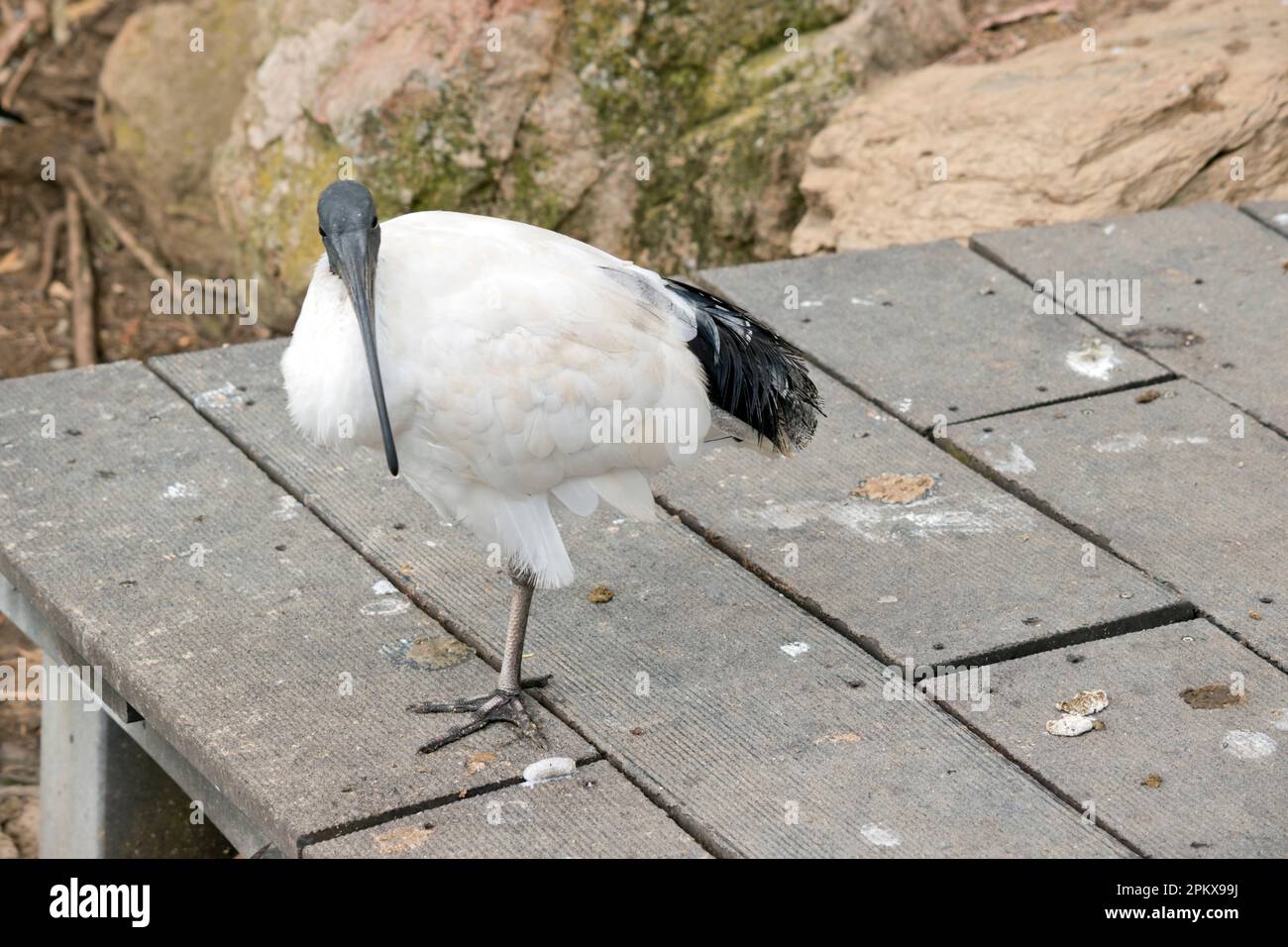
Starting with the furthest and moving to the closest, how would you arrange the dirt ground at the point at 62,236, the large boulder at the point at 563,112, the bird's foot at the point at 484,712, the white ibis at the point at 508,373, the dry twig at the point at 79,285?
the dirt ground at the point at 62,236
the dry twig at the point at 79,285
the large boulder at the point at 563,112
the bird's foot at the point at 484,712
the white ibis at the point at 508,373

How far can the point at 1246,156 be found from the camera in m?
7.51

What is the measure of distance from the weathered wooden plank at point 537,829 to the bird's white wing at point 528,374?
566 mm

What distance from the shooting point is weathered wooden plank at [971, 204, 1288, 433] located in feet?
19.9

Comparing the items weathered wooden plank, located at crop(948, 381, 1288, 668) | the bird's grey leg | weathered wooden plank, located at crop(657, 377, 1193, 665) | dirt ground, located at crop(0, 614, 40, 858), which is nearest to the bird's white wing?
the bird's grey leg

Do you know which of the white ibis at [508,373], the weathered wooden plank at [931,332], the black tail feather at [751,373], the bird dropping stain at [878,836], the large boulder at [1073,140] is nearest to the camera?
the bird dropping stain at [878,836]

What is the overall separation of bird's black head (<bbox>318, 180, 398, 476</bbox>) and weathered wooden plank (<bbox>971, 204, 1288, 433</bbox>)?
10.7ft

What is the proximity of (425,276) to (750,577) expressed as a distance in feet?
4.69

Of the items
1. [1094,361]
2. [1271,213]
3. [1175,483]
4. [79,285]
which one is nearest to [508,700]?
[1175,483]

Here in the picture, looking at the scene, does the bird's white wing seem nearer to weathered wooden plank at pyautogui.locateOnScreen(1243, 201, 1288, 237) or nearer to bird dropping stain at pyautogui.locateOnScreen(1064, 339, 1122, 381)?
bird dropping stain at pyautogui.locateOnScreen(1064, 339, 1122, 381)

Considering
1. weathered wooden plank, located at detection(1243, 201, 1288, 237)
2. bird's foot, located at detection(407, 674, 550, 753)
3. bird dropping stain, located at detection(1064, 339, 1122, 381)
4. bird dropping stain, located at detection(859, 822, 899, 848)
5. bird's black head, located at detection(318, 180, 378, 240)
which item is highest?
bird's black head, located at detection(318, 180, 378, 240)

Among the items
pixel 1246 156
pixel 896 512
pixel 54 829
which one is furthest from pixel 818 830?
pixel 1246 156

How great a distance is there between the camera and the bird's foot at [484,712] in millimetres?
4289

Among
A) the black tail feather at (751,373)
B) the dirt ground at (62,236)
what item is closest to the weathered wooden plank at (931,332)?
the black tail feather at (751,373)

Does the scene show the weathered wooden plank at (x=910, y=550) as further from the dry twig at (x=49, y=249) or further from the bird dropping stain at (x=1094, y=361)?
the dry twig at (x=49, y=249)
